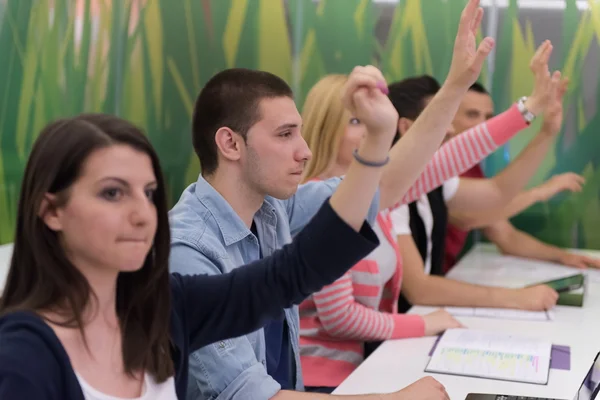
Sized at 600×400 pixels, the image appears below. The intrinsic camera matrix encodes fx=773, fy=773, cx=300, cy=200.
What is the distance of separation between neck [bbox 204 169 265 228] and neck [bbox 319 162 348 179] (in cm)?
57

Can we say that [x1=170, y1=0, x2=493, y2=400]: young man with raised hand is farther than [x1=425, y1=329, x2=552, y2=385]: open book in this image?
No

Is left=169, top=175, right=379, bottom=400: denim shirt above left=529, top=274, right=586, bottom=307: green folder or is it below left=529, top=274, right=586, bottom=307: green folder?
above

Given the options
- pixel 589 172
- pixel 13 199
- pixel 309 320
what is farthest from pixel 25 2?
pixel 589 172

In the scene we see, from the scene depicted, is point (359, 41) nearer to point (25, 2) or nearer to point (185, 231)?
point (25, 2)

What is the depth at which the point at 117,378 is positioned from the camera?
98cm

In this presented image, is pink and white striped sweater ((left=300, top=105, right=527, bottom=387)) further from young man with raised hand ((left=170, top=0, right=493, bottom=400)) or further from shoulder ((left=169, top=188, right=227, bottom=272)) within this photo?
shoulder ((left=169, top=188, right=227, bottom=272))

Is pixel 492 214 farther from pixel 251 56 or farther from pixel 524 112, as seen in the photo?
pixel 251 56

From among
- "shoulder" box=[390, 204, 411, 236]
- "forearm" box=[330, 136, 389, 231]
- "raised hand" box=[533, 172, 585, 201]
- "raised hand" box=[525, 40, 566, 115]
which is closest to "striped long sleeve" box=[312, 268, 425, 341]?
"shoulder" box=[390, 204, 411, 236]

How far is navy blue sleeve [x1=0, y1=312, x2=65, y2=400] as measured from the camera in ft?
2.77

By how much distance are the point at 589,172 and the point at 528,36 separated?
0.60 metres

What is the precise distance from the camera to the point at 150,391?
1.00m

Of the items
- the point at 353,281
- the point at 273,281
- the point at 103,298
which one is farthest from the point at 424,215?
the point at 103,298

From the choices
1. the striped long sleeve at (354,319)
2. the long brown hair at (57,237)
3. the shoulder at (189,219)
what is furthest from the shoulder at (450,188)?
the long brown hair at (57,237)

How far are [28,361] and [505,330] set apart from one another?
1.32m
